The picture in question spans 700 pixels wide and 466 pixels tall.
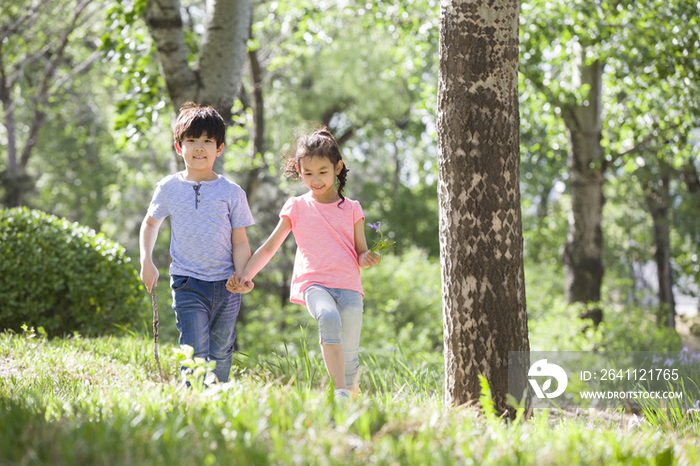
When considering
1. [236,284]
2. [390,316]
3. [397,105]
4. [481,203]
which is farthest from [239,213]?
[397,105]

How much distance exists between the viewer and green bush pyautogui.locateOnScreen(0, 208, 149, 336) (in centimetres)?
504

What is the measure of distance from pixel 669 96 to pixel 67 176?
21.5m

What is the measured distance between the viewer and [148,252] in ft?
9.87

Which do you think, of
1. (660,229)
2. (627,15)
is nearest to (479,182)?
(627,15)

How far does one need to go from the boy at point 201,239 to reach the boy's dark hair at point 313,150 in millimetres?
372

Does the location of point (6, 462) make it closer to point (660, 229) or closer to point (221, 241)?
point (221, 241)

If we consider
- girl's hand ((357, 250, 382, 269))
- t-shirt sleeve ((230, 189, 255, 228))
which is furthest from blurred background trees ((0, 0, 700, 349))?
girl's hand ((357, 250, 382, 269))

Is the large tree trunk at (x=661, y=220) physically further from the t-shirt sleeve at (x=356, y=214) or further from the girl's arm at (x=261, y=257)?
the girl's arm at (x=261, y=257)

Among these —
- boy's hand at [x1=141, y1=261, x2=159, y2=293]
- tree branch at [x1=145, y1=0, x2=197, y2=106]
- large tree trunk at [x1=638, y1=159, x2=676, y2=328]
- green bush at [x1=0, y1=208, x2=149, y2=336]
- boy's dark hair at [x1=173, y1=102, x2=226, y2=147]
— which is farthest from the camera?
large tree trunk at [x1=638, y1=159, x2=676, y2=328]

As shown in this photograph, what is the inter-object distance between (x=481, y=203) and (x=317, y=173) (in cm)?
92

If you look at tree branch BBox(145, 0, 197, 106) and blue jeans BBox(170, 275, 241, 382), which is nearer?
blue jeans BBox(170, 275, 241, 382)

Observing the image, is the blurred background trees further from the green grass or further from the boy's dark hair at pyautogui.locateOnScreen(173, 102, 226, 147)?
the green grass

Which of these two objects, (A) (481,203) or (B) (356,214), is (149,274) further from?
(A) (481,203)

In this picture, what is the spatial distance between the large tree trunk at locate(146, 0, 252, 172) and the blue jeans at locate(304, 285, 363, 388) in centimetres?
238
